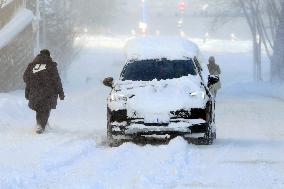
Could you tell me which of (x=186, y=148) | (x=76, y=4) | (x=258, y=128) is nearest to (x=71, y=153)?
(x=186, y=148)

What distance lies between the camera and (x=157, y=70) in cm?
1249

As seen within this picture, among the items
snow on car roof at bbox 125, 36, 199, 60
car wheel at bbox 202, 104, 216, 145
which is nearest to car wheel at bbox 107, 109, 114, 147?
car wheel at bbox 202, 104, 216, 145

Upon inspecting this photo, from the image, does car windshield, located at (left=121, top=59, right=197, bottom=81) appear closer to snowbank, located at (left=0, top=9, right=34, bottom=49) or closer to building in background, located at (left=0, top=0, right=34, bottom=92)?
building in background, located at (left=0, top=0, right=34, bottom=92)

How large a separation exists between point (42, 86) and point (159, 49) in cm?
232

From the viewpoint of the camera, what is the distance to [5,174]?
7648 millimetres

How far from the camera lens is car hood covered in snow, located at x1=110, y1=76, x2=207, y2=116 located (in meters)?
11.2

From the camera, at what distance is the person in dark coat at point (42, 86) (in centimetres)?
1322

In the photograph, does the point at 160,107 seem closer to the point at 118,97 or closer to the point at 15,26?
the point at 118,97

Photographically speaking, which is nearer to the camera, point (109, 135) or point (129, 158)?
point (129, 158)

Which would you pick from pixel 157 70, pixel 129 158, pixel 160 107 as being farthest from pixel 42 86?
pixel 129 158

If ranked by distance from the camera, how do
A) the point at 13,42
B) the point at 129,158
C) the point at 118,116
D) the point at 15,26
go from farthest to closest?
the point at 15,26
the point at 13,42
the point at 118,116
the point at 129,158

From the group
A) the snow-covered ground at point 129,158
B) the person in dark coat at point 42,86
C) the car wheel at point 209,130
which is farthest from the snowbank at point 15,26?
the car wheel at point 209,130

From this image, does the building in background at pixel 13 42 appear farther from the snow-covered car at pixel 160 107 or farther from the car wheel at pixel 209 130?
the car wheel at pixel 209 130

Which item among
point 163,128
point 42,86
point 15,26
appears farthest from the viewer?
point 15,26
